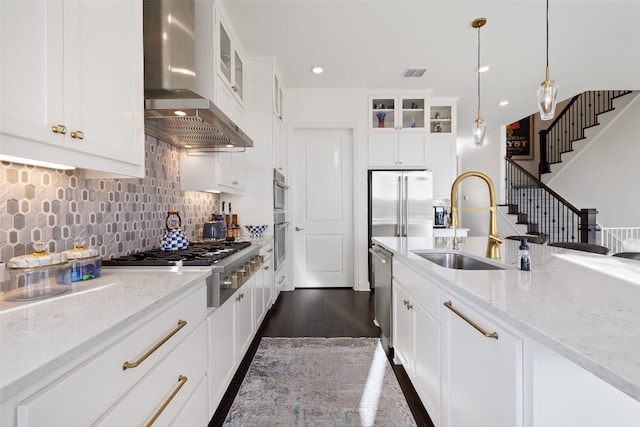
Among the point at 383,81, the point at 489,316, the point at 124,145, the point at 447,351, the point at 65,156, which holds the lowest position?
the point at 447,351

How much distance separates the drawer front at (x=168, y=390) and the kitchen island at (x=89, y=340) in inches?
0.5

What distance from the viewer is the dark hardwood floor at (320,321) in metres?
1.83

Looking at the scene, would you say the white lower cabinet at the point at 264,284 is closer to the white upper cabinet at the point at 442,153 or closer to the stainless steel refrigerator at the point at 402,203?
the stainless steel refrigerator at the point at 402,203

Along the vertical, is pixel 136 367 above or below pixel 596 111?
below

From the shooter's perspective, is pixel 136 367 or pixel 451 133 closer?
pixel 136 367

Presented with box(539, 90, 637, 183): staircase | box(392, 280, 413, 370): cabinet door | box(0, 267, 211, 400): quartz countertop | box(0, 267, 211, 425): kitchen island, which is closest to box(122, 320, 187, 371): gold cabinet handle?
box(0, 267, 211, 425): kitchen island

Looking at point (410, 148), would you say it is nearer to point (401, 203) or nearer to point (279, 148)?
point (401, 203)

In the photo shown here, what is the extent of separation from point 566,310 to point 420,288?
0.82m

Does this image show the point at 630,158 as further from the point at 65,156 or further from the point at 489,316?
the point at 65,156

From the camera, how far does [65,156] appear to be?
98cm

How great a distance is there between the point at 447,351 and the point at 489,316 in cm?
40

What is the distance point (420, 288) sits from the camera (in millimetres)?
1614

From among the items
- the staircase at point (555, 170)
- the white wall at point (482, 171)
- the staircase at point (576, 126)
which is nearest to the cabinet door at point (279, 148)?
the white wall at point (482, 171)

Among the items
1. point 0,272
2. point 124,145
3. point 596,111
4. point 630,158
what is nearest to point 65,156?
point 124,145
